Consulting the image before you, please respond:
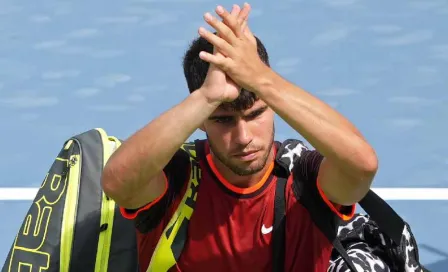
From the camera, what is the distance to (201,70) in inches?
145

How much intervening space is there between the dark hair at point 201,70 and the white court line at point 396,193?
252cm

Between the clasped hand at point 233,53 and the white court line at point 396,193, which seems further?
the white court line at point 396,193

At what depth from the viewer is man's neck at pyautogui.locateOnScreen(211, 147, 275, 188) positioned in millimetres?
3836

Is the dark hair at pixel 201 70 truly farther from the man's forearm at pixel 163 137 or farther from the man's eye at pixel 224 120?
the man's forearm at pixel 163 137

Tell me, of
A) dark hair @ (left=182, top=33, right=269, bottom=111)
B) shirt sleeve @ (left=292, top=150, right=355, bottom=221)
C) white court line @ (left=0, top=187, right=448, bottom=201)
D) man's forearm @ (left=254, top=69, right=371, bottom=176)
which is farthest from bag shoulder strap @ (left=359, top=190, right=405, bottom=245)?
white court line @ (left=0, top=187, right=448, bottom=201)

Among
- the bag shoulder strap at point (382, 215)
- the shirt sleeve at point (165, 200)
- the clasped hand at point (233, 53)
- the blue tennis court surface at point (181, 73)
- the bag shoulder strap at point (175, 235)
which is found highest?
the blue tennis court surface at point (181, 73)

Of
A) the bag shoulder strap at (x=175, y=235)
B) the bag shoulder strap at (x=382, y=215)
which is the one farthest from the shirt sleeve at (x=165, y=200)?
the bag shoulder strap at (x=382, y=215)

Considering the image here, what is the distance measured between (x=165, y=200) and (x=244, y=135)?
391mm

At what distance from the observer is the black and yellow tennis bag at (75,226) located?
12.7 ft

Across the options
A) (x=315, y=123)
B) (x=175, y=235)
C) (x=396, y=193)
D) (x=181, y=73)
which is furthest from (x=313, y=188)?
(x=181, y=73)

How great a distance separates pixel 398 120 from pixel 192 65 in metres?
3.33

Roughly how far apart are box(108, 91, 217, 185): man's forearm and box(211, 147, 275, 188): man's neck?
417mm

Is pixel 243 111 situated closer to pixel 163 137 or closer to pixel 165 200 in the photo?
pixel 163 137

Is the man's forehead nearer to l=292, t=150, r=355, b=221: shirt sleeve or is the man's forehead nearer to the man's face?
the man's face
